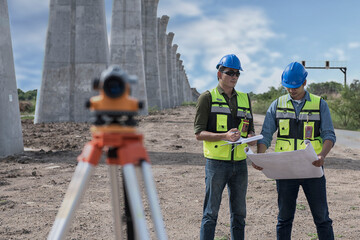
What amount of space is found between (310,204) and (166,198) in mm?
3121

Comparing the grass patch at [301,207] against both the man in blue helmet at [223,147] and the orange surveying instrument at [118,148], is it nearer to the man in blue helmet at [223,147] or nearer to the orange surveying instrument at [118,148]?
the man in blue helmet at [223,147]

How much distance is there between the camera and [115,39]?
2823cm

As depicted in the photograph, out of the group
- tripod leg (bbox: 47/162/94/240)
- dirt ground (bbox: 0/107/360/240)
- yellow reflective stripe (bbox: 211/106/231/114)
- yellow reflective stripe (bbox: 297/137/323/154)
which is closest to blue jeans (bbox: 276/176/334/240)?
yellow reflective stripe (bbox: 297/137/323/154)

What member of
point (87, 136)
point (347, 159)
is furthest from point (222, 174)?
point (87, 136)

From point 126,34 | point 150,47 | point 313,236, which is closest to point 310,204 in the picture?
point 313,236

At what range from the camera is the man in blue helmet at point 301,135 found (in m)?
3.59

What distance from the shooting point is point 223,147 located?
360 cm

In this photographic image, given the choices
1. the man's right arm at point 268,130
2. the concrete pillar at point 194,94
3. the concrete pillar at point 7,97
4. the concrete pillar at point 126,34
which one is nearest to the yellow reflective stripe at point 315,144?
the man's right arm at point 268,130

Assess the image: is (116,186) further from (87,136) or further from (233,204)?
(87,136)

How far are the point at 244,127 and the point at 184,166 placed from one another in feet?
18.7

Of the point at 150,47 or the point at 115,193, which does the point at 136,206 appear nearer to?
the point at 115,193

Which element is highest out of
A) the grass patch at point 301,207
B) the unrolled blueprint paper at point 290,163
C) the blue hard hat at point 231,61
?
the blue hard hat at point 231,61

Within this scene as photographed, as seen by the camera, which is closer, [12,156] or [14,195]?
[14,195]

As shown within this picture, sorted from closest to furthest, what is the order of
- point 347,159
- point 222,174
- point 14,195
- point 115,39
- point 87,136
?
point 222,174
point 14,195
point 347,159
point 87,136
point 115,39
